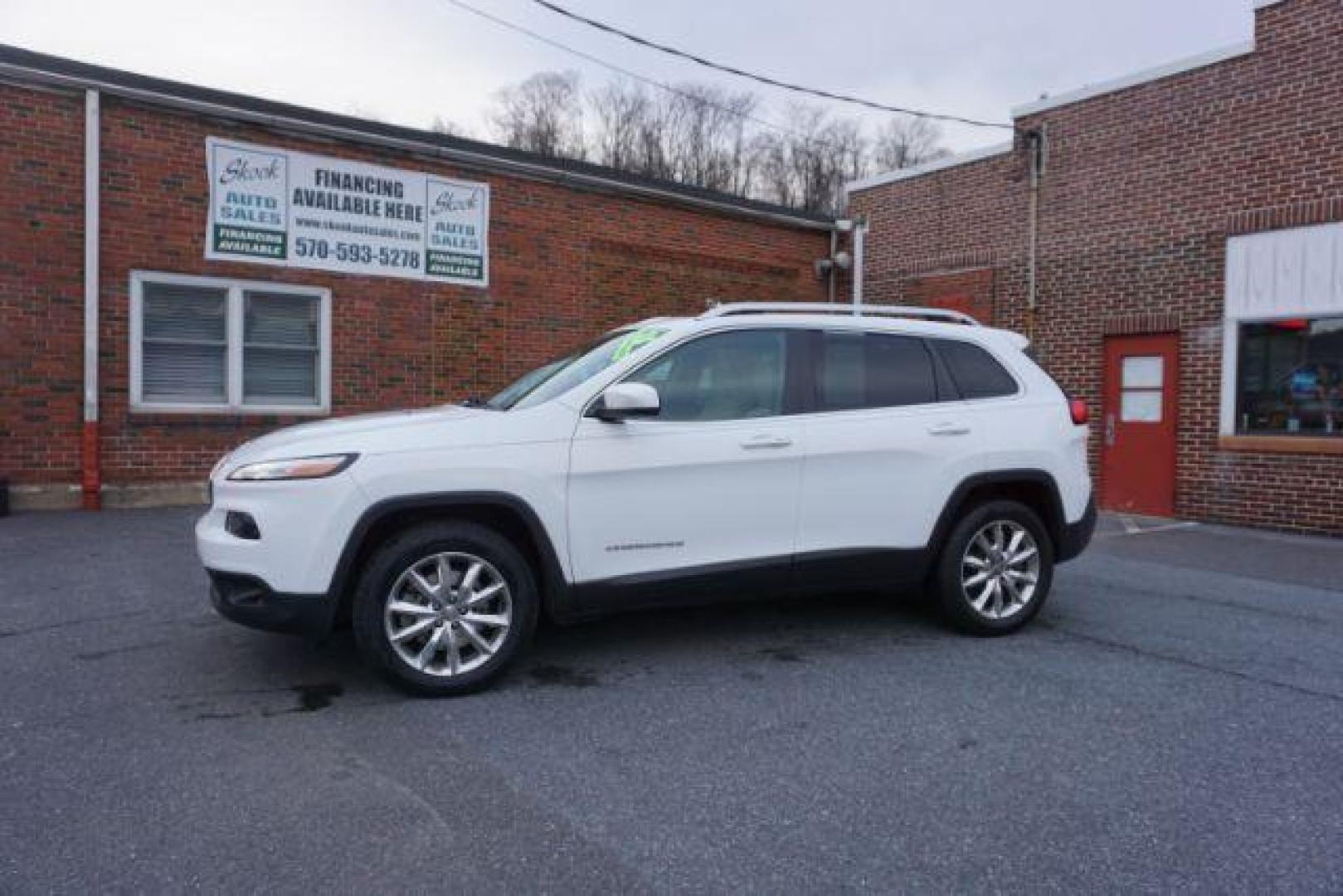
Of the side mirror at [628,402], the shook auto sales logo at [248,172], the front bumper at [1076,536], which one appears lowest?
the front bumper at [1076,536]

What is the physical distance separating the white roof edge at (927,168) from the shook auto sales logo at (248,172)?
847 cm

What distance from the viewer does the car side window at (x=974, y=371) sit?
5.21m

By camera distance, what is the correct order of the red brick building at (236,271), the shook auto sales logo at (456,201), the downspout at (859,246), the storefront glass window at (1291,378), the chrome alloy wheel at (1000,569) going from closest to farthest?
the chrome alloy wheel at (1000,569) → the red brick building at (236,271) → the storefront glass window at (1291,378) → the shook auto sales logo at (456,201) → the downspout at (859,246)

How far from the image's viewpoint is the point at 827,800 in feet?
10.2

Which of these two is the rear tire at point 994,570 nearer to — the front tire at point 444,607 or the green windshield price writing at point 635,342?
the green windshield price writing at point 635,342

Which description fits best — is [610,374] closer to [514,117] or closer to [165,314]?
[165,314]

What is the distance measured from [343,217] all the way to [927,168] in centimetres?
822

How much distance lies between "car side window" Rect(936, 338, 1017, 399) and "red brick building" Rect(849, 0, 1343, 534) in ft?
20.7

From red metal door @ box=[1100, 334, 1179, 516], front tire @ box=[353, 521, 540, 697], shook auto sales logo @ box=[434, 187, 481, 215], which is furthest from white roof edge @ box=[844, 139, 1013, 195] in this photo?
front tire @ box=[353, 521, 540, 697]

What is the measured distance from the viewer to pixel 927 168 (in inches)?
531

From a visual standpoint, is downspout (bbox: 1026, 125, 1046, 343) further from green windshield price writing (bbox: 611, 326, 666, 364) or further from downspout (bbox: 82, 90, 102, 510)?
downspout (bbox: 82, 90, 102, 510)

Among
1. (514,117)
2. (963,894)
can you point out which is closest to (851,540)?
(963,894)

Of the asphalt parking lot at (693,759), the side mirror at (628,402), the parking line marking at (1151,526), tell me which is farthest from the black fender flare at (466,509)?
the parking line marking at (1151,526)

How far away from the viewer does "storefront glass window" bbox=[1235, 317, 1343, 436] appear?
31.0 ft
